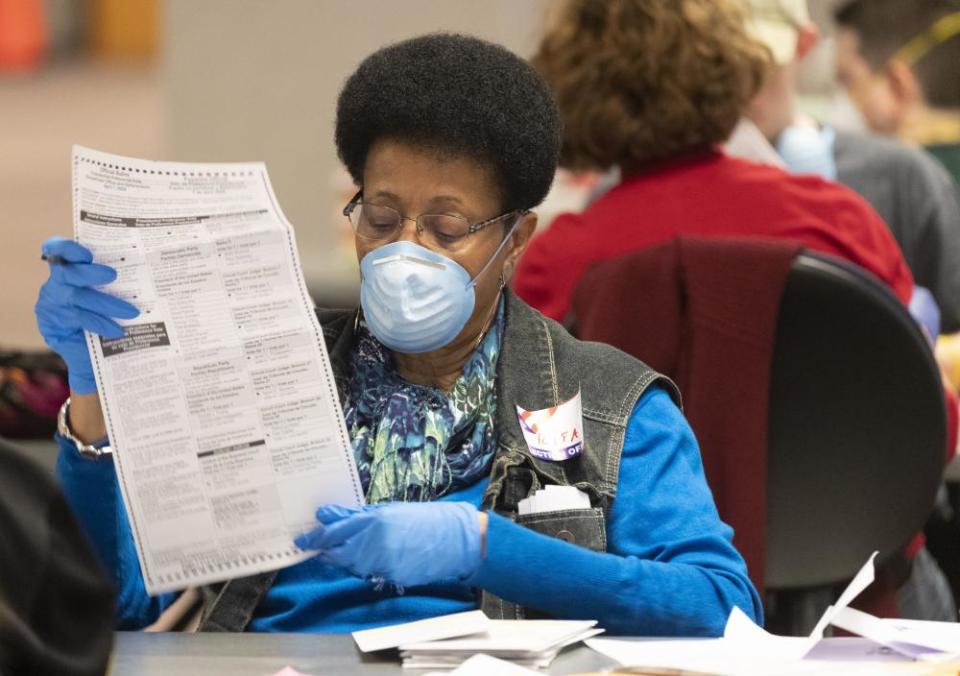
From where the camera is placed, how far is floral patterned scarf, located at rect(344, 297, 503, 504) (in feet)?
5.48

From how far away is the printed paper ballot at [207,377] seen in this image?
1.46 m

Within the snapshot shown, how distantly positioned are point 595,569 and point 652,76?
1.27 meters

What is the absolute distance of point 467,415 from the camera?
5.61 feet

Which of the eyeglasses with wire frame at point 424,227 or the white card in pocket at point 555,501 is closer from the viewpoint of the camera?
the white card in pocket at point 555,501

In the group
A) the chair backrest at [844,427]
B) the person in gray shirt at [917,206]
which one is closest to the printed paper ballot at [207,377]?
the chair backrest at [844,427]

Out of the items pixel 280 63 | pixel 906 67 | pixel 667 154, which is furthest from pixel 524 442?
pixel 280 63

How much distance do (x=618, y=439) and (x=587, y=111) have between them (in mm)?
1110

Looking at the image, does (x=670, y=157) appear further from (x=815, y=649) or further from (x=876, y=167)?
(x=815, y=649)

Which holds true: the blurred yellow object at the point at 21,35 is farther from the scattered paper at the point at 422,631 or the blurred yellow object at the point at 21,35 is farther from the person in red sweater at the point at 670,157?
the scattered paper at the point at 422,631

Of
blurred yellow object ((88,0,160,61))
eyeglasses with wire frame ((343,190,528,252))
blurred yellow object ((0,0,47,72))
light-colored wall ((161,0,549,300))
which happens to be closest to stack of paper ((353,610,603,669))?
eyeglasses with wire frame ((343,190,528,252))

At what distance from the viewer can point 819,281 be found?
2010 millimetres

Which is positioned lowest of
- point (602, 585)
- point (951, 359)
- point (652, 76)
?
point (951, 359)

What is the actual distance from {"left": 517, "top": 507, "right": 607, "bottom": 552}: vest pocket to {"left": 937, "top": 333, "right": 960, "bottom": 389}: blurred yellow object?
4.24 feet

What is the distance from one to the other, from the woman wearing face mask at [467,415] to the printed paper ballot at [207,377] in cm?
6
